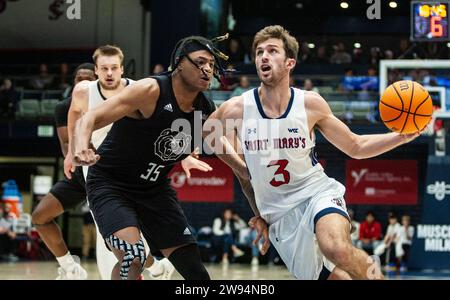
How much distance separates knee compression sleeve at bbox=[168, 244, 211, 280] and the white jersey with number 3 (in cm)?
68

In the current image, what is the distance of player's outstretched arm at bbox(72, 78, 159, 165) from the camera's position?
5.61 meters

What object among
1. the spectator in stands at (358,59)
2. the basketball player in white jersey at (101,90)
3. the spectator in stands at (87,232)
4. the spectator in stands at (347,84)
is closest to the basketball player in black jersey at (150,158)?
the basketball player in white jersey at (101,90)

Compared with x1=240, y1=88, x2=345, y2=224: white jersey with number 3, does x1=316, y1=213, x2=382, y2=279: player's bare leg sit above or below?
below

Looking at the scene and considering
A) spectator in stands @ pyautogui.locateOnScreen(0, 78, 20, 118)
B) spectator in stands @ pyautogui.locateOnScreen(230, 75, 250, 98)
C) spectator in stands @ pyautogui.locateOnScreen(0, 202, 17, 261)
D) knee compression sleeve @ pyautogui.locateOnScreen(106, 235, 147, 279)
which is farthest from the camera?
spectator in stands @ pyautogui.locateOnScreen(0, 78, 20, 118)

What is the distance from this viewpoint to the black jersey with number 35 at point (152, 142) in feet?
19.7

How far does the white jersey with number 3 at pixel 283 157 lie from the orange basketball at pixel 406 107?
619 mm

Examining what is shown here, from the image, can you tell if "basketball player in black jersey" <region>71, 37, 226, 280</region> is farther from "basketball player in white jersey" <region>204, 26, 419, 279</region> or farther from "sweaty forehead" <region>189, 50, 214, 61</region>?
"basketball player in white jersey" <region>204, 26, 419, 279</region>

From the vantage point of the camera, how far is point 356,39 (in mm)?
27031

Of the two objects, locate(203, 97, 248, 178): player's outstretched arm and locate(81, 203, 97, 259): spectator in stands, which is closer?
locate(203, 97, 248, 178): player's outstretched arm

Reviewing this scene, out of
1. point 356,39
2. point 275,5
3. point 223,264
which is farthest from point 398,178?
point 275,5

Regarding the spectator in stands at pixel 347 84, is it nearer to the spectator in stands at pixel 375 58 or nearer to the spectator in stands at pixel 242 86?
the spectator in stands at pixel 375 58

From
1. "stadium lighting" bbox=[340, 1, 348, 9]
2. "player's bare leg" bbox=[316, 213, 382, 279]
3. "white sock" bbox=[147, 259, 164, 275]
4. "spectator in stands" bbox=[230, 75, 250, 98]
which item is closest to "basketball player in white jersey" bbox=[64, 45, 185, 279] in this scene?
"white sock" bbox=[147, 259, 164, 275]

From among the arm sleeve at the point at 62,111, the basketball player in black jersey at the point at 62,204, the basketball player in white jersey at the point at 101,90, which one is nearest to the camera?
the basketball player in white jersey at the point at 101,90

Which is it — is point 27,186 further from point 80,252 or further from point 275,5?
point 275,5
